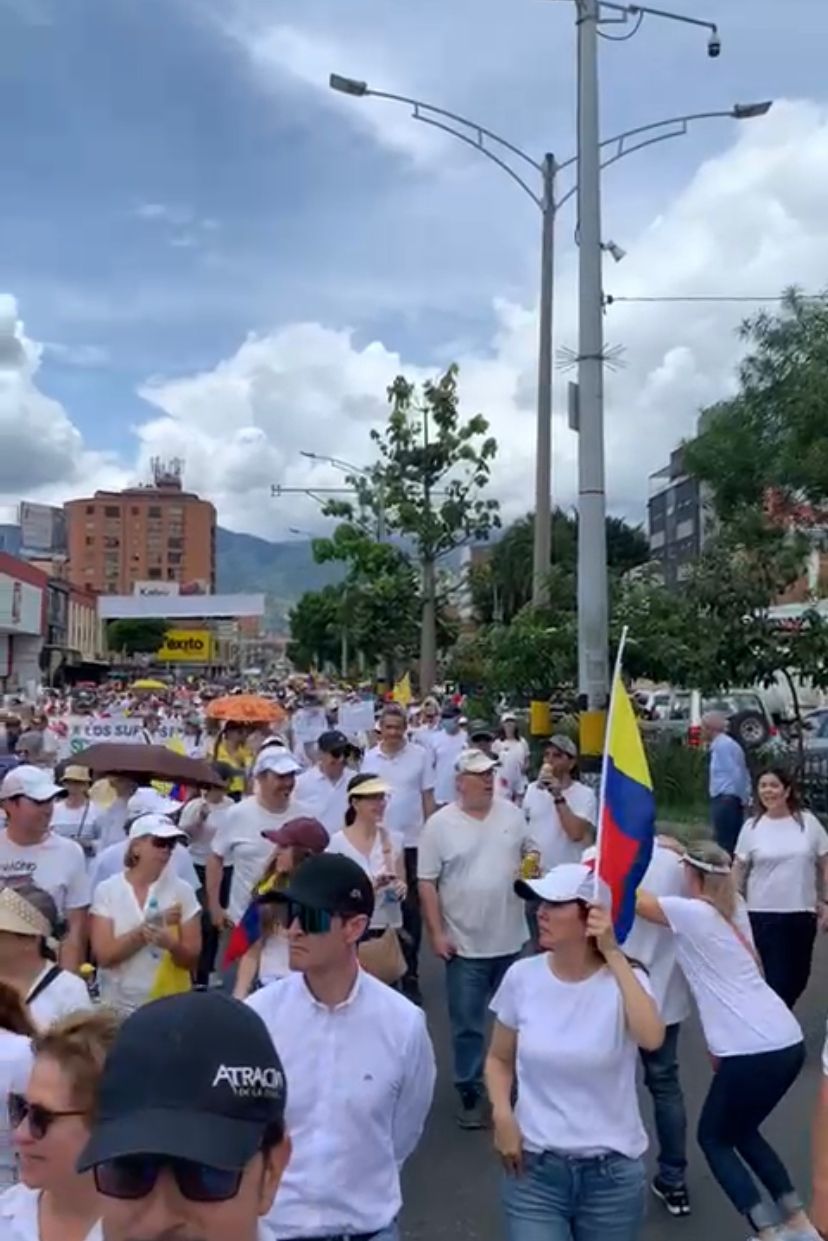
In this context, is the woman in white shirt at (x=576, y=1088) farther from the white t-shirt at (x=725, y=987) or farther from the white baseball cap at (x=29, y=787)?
the white baseball cap at (x=29, y=787)

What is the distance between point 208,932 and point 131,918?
2.85 metres

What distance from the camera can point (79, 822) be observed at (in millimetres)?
9242

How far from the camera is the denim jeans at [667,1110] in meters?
6.01

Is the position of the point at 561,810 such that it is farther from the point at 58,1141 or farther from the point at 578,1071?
the point at 58,1141

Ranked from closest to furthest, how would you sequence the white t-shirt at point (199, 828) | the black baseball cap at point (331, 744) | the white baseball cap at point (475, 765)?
1. the white baseball cap at point (475, 765)
2. the white t-shirt at point (199, 828)
3. the black baseball cap at point (331, 744)

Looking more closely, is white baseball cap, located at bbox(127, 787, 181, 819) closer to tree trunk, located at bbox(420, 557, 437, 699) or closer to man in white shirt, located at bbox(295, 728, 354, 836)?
man in white shirt, located at bbox(295, 728, 354, 836)

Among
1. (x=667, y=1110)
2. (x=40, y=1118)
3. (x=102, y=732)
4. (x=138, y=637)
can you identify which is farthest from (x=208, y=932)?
(x=138, y=637)

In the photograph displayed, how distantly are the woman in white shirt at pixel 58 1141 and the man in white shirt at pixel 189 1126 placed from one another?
78 cm

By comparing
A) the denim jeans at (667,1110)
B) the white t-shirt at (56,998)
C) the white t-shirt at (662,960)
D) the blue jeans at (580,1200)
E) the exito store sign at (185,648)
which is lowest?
the denim jeans at (667,1110)

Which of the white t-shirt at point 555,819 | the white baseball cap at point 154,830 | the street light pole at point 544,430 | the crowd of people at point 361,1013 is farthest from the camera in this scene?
the street light pole at point 544,430

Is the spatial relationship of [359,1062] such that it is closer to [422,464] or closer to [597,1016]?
[597,1016]

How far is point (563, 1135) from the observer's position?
400 centimetres

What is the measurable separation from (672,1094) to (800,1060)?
0.89m

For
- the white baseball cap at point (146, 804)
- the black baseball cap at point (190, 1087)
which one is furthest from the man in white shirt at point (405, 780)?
the black baseball cap at point (190, 1087)
